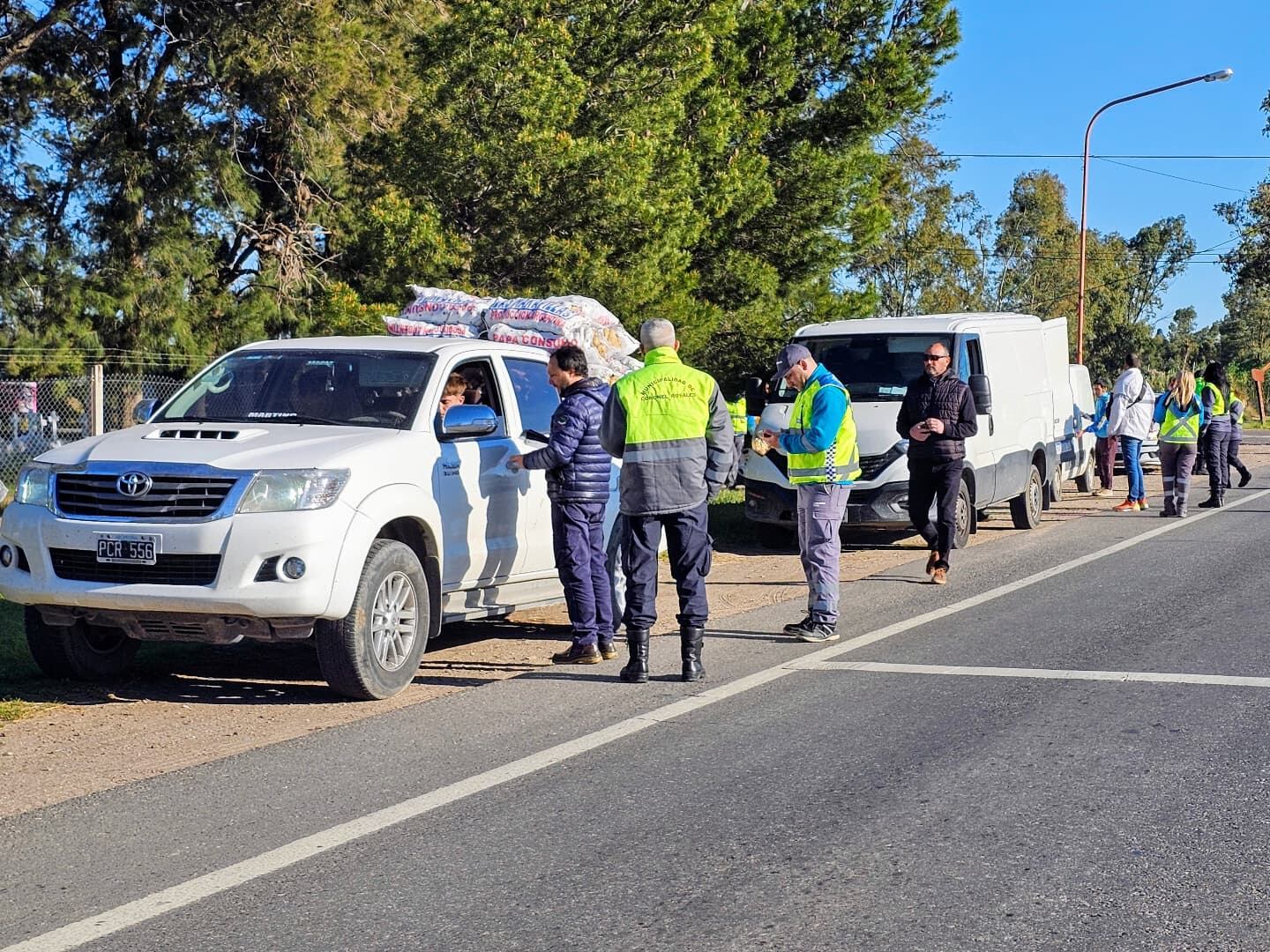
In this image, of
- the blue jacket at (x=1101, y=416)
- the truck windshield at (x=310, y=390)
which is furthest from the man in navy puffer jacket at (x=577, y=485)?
the blue jacket at (x=1101, y=416)

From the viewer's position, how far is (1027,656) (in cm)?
855

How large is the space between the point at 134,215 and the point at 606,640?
2085 centimetres

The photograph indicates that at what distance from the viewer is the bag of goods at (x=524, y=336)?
1245 centimetres

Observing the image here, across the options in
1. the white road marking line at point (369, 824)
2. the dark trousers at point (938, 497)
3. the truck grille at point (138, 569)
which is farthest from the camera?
the dark trousers at point (938, 497)

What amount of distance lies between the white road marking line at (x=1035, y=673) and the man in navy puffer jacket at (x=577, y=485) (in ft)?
4.00

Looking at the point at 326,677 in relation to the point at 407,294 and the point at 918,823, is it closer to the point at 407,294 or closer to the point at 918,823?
the point at 918,823

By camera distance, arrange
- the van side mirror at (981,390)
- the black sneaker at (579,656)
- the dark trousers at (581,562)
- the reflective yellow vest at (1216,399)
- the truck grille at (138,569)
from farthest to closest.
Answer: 1. the reflective yellow vest at (1216,399)
2. the van side mirror at (981,390)
3. the black sneaker at (579,656)
4. the dark trousers at (581,562)
5. the truck grille at (138,569)

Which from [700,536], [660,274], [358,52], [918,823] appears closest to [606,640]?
[700,536]

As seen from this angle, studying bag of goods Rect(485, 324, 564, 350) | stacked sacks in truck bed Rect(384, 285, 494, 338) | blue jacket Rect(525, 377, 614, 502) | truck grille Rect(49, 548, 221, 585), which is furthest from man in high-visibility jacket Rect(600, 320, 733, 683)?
stacked sacks in truck bed Rect(384, 285, 494, 338)

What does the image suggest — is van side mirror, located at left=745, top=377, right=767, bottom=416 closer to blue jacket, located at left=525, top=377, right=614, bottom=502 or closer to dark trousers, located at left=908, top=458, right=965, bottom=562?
dark trousers, located at left=908, top=458, right=965, bottom=562

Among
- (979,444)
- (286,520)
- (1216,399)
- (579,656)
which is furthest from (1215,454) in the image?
(286,520)

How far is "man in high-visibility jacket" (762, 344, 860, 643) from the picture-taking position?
371 inches

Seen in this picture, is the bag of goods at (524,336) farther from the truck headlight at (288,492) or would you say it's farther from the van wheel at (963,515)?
the truck headlight at (288,492)

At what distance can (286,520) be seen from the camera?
7.12 metres
